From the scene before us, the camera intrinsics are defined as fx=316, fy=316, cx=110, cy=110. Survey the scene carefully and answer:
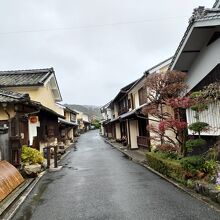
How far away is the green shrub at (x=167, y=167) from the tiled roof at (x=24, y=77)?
43.8 feet

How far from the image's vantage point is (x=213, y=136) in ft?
37.5

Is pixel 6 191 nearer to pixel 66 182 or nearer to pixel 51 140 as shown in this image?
pixel 66 182

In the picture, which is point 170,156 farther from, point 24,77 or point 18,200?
point 24,77

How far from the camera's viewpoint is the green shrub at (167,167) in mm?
10673

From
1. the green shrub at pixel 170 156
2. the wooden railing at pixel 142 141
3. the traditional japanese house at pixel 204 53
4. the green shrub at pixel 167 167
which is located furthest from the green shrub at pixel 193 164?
the wooden railing at pixel 142 141

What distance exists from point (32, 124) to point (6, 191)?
339 inches

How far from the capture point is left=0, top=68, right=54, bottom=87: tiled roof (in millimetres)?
25569

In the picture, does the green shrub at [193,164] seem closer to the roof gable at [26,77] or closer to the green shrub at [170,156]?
the green shrub at [170,156]

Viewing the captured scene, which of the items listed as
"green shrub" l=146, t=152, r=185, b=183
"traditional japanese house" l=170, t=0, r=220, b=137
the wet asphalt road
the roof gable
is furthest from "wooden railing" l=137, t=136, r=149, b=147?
the wet asphalt road

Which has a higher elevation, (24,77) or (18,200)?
(24,77)

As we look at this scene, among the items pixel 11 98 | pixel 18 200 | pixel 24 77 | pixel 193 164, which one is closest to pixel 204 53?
pixel 193 164

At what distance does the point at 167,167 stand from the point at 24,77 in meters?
18.6

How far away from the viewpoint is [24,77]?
2741 centimetres

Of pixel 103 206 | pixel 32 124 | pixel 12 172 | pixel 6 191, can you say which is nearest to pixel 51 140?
pixel 32 124
